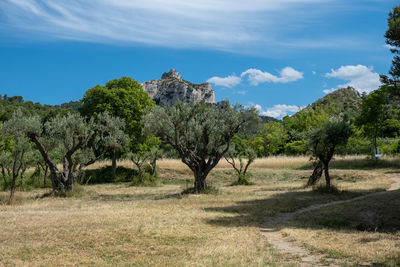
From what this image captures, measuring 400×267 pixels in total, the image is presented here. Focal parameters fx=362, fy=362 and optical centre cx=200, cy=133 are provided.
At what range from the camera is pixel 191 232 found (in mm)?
12250

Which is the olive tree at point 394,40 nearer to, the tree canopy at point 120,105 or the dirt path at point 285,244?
the dirt path at point 285,244

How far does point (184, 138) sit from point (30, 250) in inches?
592

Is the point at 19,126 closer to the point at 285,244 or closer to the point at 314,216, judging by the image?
the point at 314,216

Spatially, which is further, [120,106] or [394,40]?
[120,106]

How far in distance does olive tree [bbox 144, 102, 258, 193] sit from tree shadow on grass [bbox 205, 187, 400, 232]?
5.44 metres

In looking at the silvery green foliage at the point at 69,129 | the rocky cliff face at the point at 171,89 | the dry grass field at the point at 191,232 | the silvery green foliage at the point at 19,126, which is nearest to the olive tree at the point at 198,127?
the dry grass field at the point at 191,232

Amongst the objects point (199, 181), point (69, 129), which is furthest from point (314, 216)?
point (69, 129)

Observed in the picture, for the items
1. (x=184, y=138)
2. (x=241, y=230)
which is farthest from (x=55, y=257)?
(x=184, y=138)

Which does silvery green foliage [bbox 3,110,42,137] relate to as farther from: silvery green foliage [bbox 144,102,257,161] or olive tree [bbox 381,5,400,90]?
olive tree [bbox 381,5,400,90]

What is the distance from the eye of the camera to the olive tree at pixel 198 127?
22.6 meters

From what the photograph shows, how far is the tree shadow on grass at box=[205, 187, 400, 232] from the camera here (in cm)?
Answer: 1380

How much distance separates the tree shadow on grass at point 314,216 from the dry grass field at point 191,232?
0.04 meters

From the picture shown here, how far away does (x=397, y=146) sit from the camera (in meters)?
50.1

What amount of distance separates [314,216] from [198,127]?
32.9 ft
